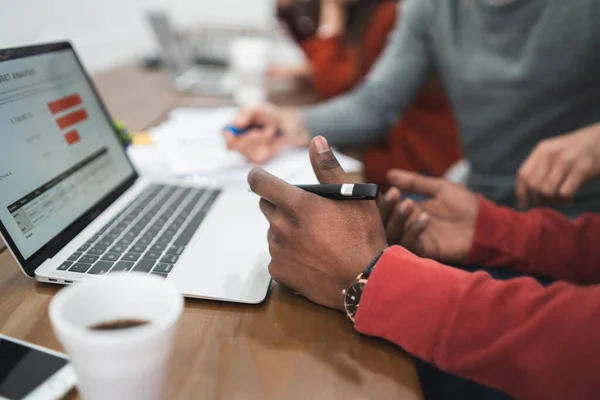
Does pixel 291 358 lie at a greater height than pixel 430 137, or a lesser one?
greater

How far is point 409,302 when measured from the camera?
451mm

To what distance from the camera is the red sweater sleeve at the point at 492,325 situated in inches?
16.6

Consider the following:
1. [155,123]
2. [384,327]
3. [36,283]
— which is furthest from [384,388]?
[155,123]

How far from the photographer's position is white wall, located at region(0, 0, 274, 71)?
5.41 ft

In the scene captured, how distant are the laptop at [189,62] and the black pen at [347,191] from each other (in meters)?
1.05

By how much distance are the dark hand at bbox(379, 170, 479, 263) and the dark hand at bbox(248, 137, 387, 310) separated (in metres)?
0.12

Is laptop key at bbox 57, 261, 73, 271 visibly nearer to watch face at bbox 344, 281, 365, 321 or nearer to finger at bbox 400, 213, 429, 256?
watch face at bbox 344, 281, 365, 321

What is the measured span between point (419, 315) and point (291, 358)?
0.43ft

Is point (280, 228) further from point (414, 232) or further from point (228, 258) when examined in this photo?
point (414, 232)

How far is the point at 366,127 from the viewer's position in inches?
48.3

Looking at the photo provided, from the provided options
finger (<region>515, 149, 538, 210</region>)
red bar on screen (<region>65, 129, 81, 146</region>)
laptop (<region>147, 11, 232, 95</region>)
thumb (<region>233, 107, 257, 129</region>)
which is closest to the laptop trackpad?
red bar on screen (<region>65, 129, 81, 146</region>)

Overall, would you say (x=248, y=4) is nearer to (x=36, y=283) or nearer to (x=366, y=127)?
(x=366, y=127)

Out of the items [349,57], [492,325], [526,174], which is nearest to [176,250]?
[492,325]

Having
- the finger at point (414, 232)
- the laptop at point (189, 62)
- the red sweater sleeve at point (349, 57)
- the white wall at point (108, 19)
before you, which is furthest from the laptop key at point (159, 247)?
the white wall at point (108, 19)
